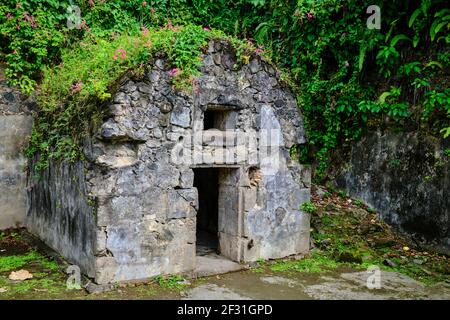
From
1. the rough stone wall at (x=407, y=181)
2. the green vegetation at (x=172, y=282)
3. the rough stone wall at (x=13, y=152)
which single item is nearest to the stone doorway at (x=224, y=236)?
the green vegetation at (x=172, y=282)

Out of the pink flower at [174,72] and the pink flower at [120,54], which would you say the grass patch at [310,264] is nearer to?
the pink flower at [174,72]

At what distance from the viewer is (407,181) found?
8.67 meters

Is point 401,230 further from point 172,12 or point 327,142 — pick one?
point 172,12

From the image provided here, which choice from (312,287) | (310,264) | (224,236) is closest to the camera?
(312,287)

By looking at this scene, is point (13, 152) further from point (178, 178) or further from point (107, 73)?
point (178, 178)

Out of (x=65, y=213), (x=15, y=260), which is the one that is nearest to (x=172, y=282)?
(x=65, y=213)

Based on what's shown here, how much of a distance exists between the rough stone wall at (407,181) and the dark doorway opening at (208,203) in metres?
2.92

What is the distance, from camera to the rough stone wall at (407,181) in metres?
8.14

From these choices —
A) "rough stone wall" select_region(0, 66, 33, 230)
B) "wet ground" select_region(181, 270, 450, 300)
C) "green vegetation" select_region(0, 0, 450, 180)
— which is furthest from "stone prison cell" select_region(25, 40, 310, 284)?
"rough stone wall" select_region(0, 66, 33, 230)

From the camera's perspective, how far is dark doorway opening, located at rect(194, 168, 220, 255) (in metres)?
9.74

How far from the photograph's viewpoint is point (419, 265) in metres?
7.80

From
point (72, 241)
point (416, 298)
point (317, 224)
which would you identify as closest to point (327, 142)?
point (317, 224)

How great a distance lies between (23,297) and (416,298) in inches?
220

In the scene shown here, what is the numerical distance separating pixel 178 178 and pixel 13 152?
457 centimetres
